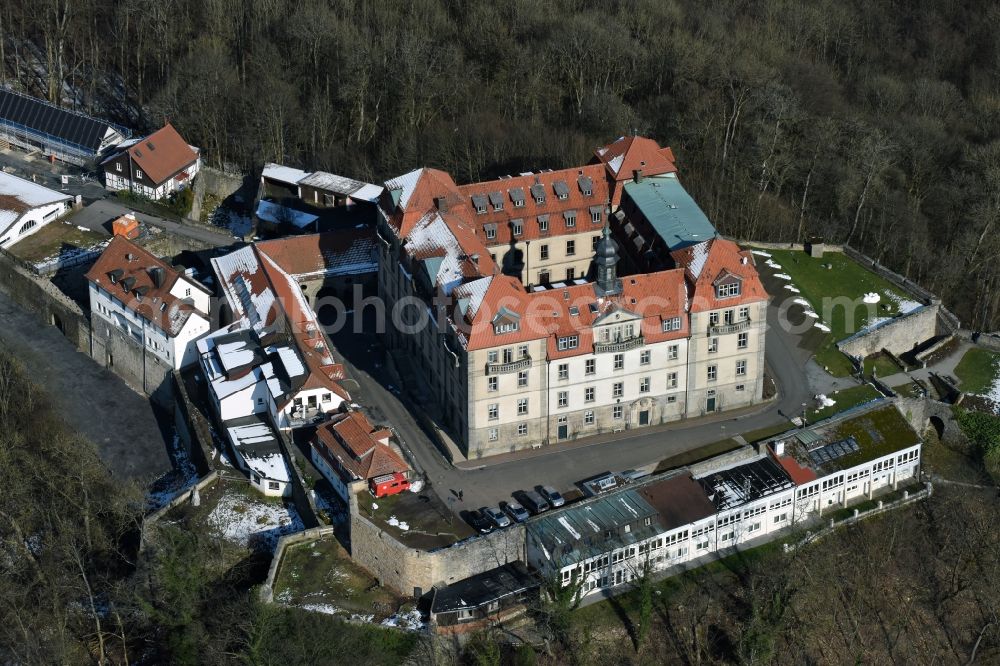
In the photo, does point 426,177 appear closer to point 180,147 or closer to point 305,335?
point 305,335

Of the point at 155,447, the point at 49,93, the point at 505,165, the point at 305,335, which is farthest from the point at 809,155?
the point at 49,93

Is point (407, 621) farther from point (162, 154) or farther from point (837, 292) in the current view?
point (162, 154)

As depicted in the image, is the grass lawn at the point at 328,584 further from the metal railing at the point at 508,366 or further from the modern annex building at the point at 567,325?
the metal railing at the point at 508,366

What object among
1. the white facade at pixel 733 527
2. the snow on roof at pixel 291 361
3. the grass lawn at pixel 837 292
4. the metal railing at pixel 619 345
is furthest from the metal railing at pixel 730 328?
the snow on roof at pixel 291 361

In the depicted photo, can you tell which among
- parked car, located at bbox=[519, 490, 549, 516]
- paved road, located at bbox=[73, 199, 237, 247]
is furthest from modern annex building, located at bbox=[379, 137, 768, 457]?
paved road, located at bbox=[73, 199, 237, 247]

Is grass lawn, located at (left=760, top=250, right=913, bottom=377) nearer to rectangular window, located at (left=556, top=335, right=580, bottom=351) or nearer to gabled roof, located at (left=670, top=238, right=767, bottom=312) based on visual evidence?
gabled roof, located at (left=670, top=238, right=767, bottom=312)
